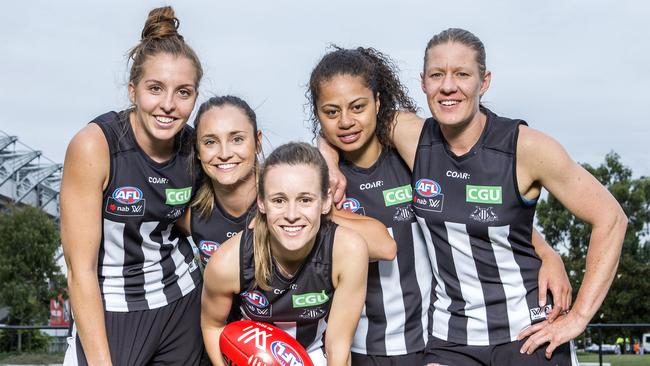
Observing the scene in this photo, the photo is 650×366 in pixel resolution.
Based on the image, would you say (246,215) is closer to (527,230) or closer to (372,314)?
(372,314)

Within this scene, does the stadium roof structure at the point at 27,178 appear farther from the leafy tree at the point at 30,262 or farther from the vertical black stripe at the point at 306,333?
the vertical black stripe at the point at 306,333

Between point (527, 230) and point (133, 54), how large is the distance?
84.0 inches

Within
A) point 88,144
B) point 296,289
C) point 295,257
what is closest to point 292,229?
point 295,257

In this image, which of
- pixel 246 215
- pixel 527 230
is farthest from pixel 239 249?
pixel 527 230

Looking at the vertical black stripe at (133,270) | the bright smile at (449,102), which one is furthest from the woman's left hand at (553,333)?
the vertical black stripe at (133,270)

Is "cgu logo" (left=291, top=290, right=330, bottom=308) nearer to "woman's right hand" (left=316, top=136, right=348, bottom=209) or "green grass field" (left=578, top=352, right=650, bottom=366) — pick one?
"woman's right hand" (left=316, top=136, right=348, bottom=209)

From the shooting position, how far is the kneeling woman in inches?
136

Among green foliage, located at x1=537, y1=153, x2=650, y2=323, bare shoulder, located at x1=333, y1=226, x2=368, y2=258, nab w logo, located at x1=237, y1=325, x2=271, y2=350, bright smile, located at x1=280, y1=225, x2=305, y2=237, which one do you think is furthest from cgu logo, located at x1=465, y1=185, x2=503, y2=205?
green foliage, located at x1=537, y1=153, x2=650, y2=323

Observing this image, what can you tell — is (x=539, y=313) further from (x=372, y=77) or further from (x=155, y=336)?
(x=155, y=336)

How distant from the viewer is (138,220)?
12.0 feet

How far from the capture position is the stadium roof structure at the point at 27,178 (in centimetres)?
3844

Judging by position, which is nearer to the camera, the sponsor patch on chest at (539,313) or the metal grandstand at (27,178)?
the sponsor patch on chest at (539,313)

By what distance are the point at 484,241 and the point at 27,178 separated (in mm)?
40404

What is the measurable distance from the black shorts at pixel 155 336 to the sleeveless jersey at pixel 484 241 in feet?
4.19
